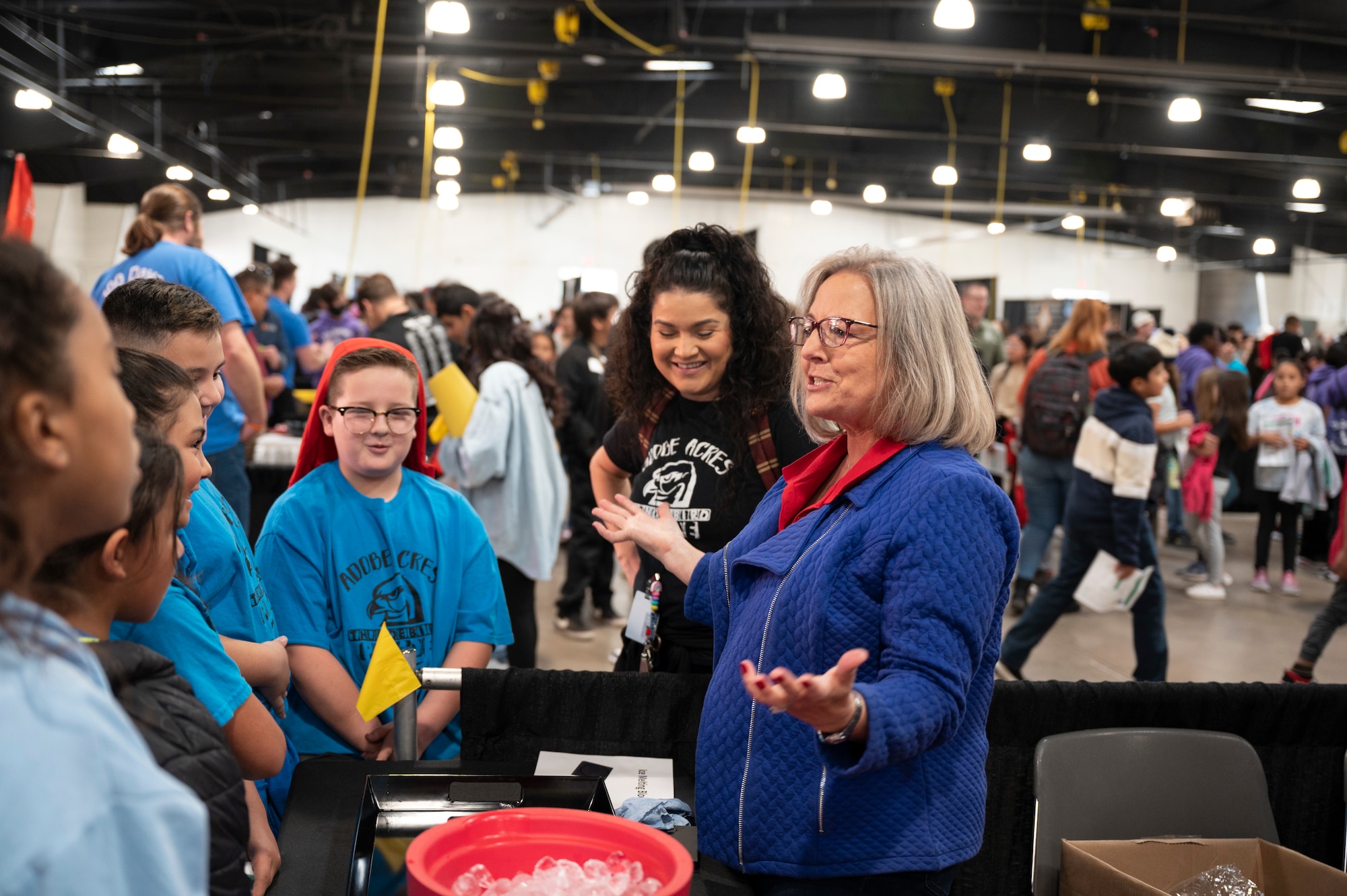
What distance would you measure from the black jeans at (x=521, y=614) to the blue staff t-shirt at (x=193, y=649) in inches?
83.4

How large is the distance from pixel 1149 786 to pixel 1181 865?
0.17 m

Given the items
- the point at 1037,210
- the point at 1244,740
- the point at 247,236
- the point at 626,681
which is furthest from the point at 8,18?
the point at 1037,210

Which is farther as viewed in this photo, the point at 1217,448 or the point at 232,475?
the point at 1217,448

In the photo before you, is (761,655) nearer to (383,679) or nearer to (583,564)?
(383,679)

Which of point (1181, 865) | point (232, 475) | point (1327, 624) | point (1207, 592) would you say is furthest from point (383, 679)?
→ point (1207, 592)

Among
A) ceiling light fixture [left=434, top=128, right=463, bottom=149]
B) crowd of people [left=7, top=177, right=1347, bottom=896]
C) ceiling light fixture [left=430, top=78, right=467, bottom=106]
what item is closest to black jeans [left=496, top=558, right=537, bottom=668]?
crowd of people [left=7, top=177, right=1347, bottom=896]

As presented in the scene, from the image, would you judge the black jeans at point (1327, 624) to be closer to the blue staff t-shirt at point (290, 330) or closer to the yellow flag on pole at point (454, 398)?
the yellow flag on pole at point (454, 398)

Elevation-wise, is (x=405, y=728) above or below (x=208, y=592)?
below

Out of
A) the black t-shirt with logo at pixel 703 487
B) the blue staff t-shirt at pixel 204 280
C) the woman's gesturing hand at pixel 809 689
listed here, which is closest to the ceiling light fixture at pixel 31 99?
Answer: the blue staff t-shirt at pixel 204 280

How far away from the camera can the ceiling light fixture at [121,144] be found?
9172 millimetres

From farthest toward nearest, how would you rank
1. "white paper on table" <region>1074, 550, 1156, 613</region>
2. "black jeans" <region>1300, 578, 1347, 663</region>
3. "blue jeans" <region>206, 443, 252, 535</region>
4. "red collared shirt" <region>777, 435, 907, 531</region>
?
1. "black jeans" <region>1300, 578, 1347, 663</region>
2. "white paper on table" <region>1074, 550, 1156, 613</region>
3. "blue jeans" <region>206, 443, 252, 535</region>
4. "red collared shirt" <region>777, 435, 907, 531</region>

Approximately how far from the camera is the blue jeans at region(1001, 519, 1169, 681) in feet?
12.9

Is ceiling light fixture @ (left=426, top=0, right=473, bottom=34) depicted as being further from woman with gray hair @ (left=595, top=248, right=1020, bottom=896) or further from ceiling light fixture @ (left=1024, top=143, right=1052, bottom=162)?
ceiling light fixture @ (left=1024, top=143, right=1052, bottom=162)

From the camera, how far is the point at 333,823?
1.29 meters
